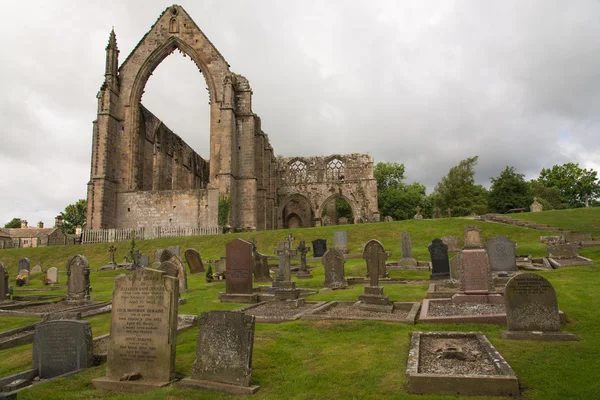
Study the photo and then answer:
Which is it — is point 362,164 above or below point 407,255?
above

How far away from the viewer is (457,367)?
446 cm

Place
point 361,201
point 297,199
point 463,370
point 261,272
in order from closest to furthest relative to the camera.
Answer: point 463,370
point 261,272
point 361,201
point 297,199

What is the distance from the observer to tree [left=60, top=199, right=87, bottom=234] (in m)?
63.1

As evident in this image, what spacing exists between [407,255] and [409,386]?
12235 mm

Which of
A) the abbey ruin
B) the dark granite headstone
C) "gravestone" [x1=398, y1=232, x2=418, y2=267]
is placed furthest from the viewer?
the abbey ruin

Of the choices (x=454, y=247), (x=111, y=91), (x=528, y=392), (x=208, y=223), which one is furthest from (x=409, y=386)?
(x=111, y=91)

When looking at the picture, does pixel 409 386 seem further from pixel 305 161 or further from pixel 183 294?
pixel 305 161

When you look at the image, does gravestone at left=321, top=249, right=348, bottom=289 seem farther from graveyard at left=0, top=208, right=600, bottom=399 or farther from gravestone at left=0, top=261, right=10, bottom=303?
gravestone at left=0, top=261, right=10, bottom=303

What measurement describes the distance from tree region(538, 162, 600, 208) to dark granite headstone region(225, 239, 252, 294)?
64916mm

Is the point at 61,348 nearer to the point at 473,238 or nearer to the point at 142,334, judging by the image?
the point at 142,334

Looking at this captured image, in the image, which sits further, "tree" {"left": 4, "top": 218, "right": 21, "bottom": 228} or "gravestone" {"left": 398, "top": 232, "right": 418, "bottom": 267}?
"tree" {"left": 4, "top": 218, "right": 21, "bottom": 228}

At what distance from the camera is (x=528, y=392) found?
3.80m

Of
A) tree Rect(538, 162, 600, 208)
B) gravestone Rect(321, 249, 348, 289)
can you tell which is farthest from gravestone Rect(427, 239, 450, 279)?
tree Rect(538, 162, 600, 208)

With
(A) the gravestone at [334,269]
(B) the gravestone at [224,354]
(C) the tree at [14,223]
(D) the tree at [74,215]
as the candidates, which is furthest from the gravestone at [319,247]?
(C) the tree at [14,223]
